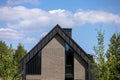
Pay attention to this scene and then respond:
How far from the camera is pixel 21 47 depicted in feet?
289

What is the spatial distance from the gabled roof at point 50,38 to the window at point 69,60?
0.64m

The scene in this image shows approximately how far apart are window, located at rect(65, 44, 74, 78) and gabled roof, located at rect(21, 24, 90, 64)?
2.10 feet

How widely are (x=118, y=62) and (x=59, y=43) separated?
35.7 feet

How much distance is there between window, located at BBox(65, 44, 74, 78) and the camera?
40.4m

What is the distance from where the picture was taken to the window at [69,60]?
4044cm

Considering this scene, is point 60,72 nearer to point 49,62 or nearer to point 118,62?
point 49,62

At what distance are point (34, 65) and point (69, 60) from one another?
4244mm

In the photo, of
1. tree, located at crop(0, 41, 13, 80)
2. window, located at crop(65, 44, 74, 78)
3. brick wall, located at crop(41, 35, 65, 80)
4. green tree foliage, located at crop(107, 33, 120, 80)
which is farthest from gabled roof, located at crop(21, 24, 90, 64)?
tree, located at crop(0, 41, 13, 80)

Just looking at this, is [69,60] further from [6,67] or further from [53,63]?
[6,67]

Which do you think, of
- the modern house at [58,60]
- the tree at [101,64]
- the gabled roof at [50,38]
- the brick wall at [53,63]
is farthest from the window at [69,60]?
the tree at [101,64]

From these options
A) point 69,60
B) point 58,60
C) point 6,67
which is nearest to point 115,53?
point 69,60

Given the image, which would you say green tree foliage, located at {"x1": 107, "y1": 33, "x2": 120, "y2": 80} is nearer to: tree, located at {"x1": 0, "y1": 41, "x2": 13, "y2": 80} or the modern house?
the modern house

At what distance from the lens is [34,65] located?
40.2 meters

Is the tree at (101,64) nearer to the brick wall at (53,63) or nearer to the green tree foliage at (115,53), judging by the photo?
the green tree foliage at (115,53)
